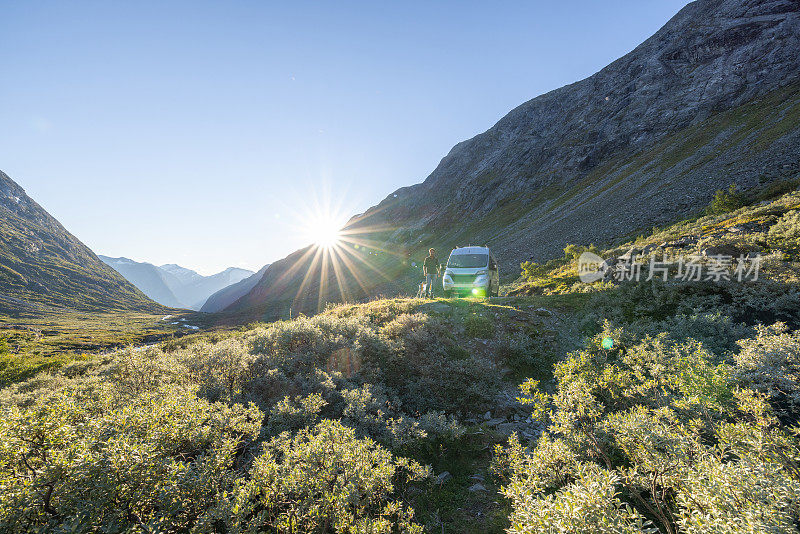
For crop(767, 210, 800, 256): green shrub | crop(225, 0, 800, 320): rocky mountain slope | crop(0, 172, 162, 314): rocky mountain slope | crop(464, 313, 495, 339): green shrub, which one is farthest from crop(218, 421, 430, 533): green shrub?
crop(0, 172, 162, 314): rocky mountain slope

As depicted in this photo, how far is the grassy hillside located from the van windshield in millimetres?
6608

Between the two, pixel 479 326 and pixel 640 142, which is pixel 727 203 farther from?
pixel 640 142

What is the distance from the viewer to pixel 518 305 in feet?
39.0

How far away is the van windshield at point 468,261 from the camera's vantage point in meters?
16.4

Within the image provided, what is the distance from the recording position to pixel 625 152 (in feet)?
244

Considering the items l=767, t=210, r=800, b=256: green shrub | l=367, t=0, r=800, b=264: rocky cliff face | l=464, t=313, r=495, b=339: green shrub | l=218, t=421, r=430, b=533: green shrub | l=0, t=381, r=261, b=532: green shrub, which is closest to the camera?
l=0, t=381, r=261, b=532: green shrub

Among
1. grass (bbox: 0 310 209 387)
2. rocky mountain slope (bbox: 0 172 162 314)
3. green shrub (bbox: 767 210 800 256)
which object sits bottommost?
green shrub (bbox: 767 210 800 256)

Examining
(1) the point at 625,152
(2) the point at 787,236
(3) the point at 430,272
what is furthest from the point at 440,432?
(1) the point at 625,152

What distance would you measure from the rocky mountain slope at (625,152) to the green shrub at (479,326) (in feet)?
106

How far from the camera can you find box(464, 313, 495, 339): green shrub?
10.1m

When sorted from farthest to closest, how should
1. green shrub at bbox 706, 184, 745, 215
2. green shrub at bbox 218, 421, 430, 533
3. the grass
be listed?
green shrub at bbox 706, 184, 745, 215
the grass
green shrub at bbox 218, 421, 430, 533

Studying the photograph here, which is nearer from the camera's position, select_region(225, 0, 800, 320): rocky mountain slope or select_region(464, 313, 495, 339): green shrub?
select_region(464, 313, 495, 339): green shrub

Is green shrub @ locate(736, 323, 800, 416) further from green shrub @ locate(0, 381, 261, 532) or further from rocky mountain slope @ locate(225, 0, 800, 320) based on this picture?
rocky mountain slope @ locate(225, 0, 800, 320)

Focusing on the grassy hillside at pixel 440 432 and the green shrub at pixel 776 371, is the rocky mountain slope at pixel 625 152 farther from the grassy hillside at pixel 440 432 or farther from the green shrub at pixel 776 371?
the green shrub at pixel 776 371
